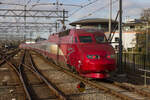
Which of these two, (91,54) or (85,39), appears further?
(85,39)

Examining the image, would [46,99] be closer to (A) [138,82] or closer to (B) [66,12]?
(A) [138,82]

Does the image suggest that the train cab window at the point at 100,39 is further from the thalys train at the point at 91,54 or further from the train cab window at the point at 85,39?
the train cab window at the point at 85,39

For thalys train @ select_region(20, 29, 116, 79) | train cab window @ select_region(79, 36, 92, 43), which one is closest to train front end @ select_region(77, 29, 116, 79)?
thalys train @ select_region(20, 29, 116, 79)

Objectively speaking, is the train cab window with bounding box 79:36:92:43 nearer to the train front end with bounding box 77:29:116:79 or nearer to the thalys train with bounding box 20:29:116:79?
the thalys train with bounding box 20:29:116:79

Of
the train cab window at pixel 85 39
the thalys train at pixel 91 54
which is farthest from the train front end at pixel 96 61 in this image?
the train cab window at pixel 85 39

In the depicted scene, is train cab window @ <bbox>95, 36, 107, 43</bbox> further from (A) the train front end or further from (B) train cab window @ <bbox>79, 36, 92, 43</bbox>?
(A) the train front end

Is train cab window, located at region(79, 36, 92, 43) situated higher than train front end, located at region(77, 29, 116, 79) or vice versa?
train cab window, located at region(79, 36, 92, 43)

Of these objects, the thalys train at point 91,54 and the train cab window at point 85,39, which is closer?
the thalys train at point 91,54

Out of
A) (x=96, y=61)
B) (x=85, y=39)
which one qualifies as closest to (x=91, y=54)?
(x=96, y=61)

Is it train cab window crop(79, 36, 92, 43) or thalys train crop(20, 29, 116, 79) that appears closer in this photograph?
thalys train crop(20, 29, 116, 79)

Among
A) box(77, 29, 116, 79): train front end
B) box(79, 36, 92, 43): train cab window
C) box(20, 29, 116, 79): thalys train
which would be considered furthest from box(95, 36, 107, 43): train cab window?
box(77, 29, 116, 79): train front end

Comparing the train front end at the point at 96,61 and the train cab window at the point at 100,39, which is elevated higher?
the train cab window at the point at 100,39

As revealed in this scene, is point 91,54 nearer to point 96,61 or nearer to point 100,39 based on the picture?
point 96,61

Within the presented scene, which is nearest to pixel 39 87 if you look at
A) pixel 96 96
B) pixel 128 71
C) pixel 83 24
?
pixel 96 96
